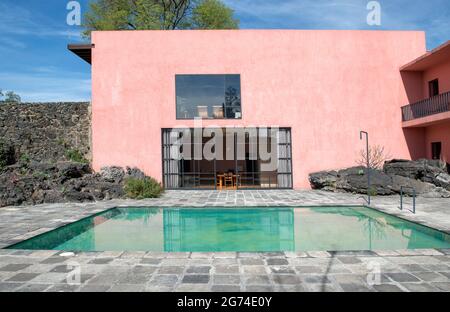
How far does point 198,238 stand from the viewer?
6.19 m

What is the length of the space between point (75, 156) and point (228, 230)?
9745 millimetres

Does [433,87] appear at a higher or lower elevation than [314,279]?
higher

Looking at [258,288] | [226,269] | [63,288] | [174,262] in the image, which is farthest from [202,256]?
[63,288]

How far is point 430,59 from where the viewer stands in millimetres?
11367

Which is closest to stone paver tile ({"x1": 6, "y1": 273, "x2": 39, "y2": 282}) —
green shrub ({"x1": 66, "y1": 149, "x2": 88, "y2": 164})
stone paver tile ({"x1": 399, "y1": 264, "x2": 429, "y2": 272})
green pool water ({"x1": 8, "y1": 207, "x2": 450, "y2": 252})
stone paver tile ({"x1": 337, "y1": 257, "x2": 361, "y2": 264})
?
green pool water ({"x1": 8, "y1": 207, "x2": 450, "y2": 252})

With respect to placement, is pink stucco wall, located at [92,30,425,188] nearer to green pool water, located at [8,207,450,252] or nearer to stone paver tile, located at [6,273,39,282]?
green pool water, located at [8,207,450,252]

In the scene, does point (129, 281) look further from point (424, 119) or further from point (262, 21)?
point (262, 21)

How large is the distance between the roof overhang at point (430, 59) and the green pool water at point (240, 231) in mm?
6722

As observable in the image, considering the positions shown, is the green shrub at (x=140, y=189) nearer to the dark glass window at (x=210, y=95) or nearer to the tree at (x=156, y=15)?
the dark glass window at (x=210, y=95)

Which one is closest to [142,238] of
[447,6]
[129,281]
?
[129,281]

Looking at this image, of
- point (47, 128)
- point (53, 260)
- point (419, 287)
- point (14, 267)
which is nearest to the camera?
point (419, 287)

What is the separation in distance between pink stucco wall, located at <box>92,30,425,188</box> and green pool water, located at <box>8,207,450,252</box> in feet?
15.3

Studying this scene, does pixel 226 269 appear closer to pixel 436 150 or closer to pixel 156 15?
pixel 436 150
